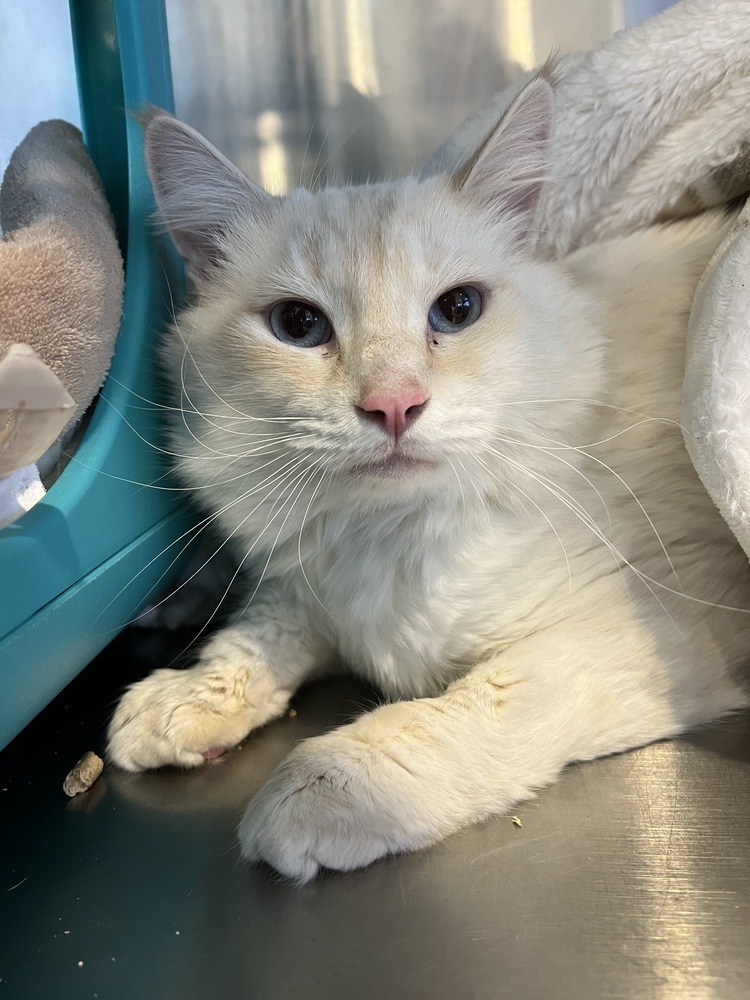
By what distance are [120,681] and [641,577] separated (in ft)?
2.86

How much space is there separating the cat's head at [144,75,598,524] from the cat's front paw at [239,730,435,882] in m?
0.34

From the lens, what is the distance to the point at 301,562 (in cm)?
115

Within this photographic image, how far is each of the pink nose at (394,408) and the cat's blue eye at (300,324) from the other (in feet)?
0.70

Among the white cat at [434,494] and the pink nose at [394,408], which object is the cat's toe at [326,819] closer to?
the white cat at [434,494]

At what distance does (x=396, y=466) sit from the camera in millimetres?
924

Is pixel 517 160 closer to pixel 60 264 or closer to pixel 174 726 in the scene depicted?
pixel 60 264

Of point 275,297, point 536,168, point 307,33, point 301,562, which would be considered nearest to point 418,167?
point 307,33

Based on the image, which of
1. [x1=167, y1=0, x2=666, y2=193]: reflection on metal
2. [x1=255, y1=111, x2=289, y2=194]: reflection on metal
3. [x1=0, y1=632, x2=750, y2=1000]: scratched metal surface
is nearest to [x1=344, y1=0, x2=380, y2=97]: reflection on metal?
[x1=167, y1=0, x2=666, y2=193]: reflection on metal

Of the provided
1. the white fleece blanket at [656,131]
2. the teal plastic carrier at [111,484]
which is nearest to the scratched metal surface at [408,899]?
the teal plastic carrier at [111,484]

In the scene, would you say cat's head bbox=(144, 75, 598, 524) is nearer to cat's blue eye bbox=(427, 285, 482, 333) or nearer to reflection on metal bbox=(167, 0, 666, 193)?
cat's blue eye bbox=(427, 285, 482, 333)

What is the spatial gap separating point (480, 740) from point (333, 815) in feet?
0.67

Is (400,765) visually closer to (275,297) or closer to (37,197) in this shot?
(275,297)

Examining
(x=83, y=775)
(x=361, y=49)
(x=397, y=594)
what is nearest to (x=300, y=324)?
(x=397, y=594)

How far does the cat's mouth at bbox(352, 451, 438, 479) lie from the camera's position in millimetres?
919
